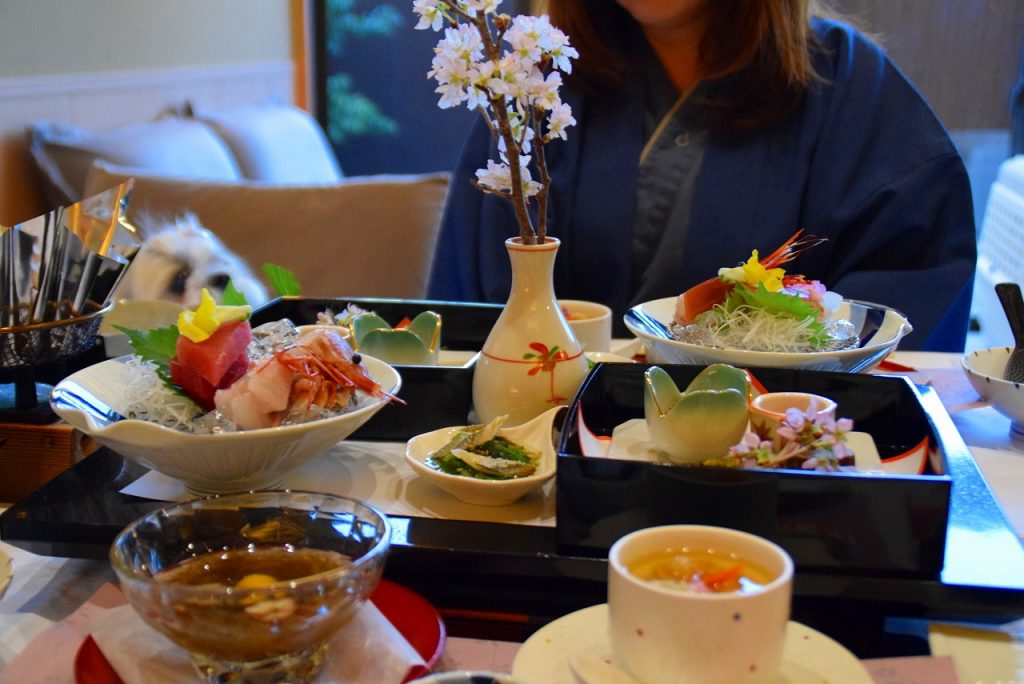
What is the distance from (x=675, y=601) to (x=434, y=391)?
1.67 ft

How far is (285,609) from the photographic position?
0.60m

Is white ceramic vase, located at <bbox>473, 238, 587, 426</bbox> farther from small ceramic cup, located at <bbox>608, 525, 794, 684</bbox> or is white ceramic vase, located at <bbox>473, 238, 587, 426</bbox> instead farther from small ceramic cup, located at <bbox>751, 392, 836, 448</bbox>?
small ceramic cup, located at <bbox>608, 525, 794, 684</bbox>

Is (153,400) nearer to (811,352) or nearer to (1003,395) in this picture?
(811,352)

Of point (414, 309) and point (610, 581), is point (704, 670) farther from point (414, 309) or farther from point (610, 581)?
point (414, 309)

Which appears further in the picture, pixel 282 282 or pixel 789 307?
pixel 282 282

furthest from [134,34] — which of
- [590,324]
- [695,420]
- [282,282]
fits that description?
[695,420]

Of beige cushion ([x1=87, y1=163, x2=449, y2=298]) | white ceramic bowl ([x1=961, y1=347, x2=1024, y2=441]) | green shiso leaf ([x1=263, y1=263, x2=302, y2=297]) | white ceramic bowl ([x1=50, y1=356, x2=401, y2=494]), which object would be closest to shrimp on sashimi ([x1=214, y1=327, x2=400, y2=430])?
white ceramic bowl ([x1=50, y1=356, x2=401, y2=494])

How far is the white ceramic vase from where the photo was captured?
1000mm

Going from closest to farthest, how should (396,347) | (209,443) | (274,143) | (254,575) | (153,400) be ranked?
(254,575)
(209,443)
(153,400)
(396,347)
(274,143)

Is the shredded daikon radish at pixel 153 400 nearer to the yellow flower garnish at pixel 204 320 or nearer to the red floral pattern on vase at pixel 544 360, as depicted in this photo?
the yellow flower garnish at pixel 204 320

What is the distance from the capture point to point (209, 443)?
2.65ft

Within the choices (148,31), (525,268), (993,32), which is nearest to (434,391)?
(525,268)

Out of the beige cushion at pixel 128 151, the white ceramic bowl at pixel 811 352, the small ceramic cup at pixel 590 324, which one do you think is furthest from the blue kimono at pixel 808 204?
the beige cushion at pixel 128 151

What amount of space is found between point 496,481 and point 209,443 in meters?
0.23
